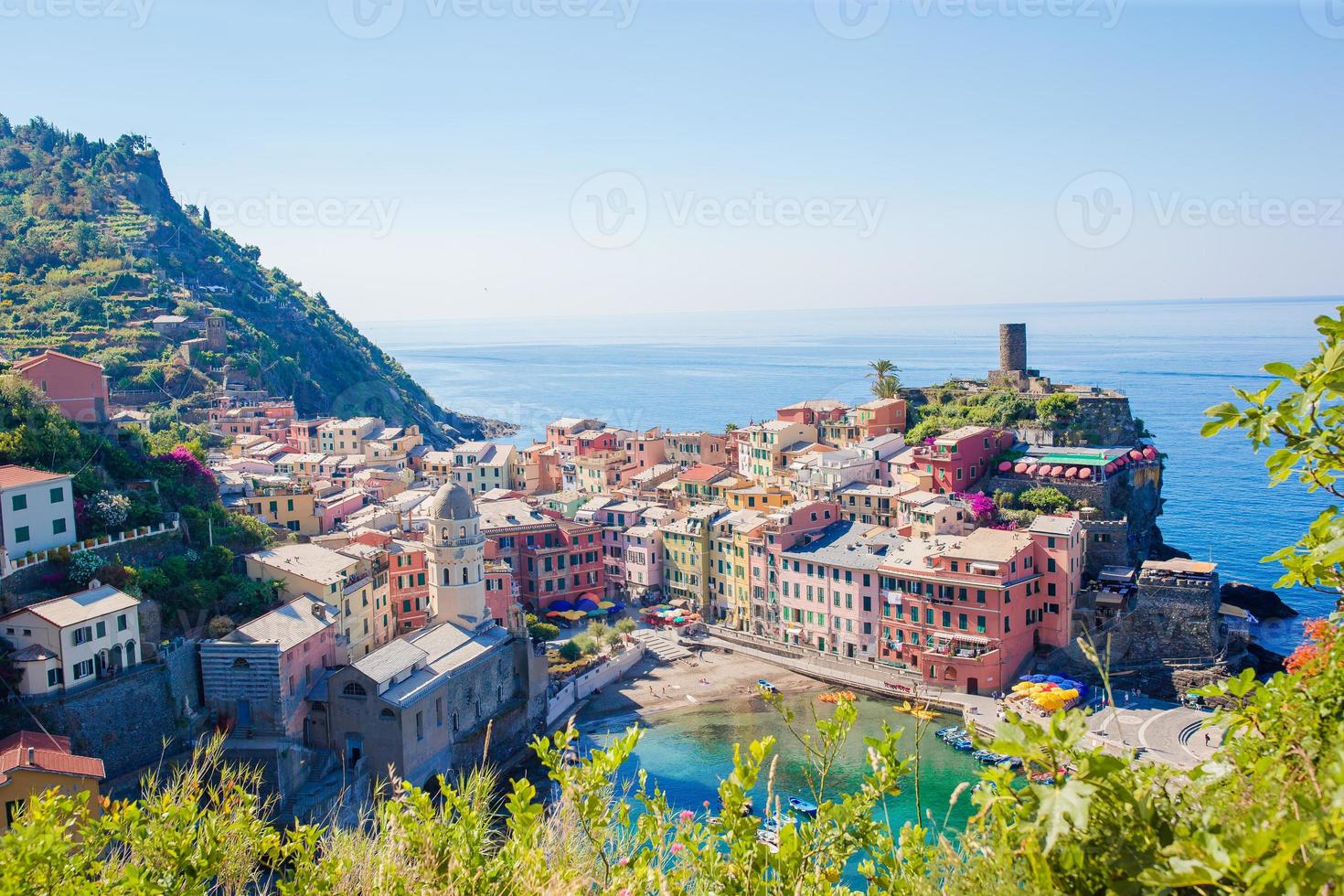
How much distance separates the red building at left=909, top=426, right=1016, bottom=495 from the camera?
43.4m

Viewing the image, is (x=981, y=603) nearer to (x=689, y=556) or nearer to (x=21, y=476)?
(x=689, y=556)

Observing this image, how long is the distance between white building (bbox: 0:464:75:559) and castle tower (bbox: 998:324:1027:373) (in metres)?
44.7

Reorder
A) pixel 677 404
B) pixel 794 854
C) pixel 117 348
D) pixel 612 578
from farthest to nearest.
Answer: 1. pixel 677 404
2. pixel 117 348
3. pixel 612 578
4. pixel 794 854

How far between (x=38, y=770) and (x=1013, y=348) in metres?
49.2

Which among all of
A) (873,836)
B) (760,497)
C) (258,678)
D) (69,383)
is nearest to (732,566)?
(760,497)

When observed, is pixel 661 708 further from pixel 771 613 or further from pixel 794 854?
pixel 794 854

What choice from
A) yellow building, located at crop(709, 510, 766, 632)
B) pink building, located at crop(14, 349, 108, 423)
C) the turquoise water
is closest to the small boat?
the turquoise water

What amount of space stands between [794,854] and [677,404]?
115040 mm

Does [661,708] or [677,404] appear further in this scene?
[677,404]

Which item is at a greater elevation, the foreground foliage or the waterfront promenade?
the foreground foliage

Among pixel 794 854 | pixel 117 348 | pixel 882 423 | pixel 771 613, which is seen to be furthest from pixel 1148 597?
pixel 117 348

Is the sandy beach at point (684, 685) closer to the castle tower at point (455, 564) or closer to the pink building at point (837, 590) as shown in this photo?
the pink building at point (837, 590)

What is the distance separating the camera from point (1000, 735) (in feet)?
12.0

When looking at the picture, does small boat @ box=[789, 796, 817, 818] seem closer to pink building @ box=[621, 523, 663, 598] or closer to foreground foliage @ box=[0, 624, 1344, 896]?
foreground foliage @ box=[0, 624, 1344, 896]
